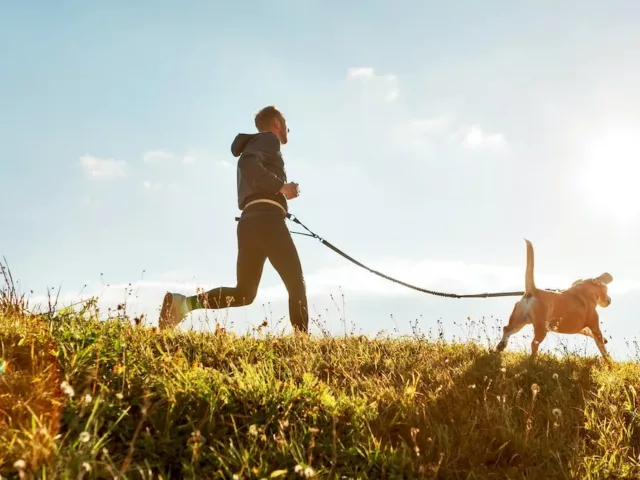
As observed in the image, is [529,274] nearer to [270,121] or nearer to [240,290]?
[240,290]

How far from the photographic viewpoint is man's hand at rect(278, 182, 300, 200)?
271 inches

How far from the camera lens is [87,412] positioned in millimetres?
3223

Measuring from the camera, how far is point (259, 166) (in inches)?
265

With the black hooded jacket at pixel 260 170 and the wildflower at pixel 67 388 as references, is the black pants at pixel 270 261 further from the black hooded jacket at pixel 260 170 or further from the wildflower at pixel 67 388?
the wildflower at pixel 67 388

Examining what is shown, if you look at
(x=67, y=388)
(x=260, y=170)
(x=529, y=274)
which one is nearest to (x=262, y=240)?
(x=260, y=170)

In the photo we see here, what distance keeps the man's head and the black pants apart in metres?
1.30

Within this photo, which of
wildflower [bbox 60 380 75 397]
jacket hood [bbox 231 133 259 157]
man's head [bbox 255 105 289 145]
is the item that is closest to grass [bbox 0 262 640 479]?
wildflower [bbox 60 380 75 397]

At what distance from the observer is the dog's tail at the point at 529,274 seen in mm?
6675

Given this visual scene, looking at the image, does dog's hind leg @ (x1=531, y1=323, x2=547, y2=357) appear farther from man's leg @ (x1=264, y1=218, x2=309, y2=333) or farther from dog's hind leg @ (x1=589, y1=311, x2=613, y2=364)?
man's leg @ (x1=264, y1=218, x2=309, y2=333)

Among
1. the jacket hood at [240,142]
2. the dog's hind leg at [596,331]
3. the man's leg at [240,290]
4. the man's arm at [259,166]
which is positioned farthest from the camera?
the dog's hind leg at [596,331]

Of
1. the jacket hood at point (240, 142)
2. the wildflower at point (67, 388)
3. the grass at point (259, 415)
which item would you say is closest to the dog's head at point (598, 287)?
the grass at point (259, 415)

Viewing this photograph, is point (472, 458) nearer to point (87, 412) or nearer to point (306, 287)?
point (87, 412)

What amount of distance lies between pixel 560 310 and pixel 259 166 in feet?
13.7

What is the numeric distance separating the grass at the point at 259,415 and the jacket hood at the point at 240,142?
2.82m
